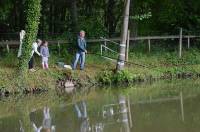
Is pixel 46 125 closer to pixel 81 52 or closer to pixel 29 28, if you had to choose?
pixel 29 28

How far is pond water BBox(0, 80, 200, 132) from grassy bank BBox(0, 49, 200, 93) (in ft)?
2.77

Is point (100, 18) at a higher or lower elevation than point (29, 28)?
higher

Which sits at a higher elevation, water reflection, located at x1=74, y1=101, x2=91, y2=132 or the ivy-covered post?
the ivy-covered post

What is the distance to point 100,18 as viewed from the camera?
39062 mm

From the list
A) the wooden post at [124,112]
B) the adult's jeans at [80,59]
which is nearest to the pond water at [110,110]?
the wooden post at [124,112]

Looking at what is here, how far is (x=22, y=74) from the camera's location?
23641mm

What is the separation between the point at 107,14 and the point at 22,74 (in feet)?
55.1

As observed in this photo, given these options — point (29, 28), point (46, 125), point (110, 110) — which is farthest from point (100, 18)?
point (46, 125)

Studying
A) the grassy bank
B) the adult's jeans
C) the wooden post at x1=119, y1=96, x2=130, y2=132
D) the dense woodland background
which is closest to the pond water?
the wooden post at x1=119, y1=96, x2=130, y2=132

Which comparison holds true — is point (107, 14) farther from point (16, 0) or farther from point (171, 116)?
point (171, 116)

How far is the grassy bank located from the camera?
23.8 meters

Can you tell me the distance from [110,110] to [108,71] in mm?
6753

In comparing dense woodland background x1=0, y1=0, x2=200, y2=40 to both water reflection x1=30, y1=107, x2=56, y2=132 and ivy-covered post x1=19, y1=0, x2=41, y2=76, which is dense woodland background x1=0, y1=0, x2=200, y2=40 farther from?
water reflection x1=30, y1=107, x2=56, y2=132

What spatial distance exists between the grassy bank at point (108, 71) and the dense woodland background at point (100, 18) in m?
3.40
